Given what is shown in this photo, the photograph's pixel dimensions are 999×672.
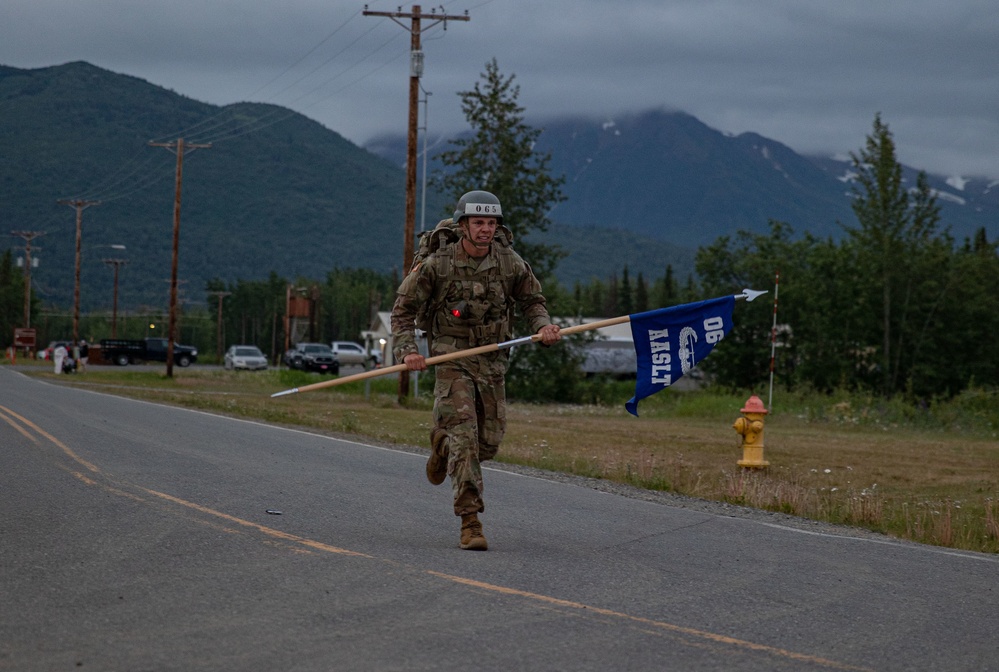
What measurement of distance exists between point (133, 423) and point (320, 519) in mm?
11524

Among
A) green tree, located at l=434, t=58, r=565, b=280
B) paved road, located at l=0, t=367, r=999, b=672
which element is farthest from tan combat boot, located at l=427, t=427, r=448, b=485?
green tree, located at l=434, t=58, r=565, b=280

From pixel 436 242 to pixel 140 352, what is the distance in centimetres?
8398

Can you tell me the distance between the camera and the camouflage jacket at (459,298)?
8.87 metres

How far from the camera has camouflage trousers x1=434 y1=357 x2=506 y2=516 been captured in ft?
28.1

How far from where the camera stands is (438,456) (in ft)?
29.2

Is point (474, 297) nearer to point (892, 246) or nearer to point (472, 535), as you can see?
point (472, 535)

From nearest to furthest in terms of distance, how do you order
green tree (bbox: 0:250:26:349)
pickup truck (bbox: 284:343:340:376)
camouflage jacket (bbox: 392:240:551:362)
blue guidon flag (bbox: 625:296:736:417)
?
camouflage jacket (bbox: 392:240:551:362), blue guidon flag (bbox: 625:296:736:417), pickup truck (bbox: 284:343:340:376), green tree (bbox: 0:250:26:349)

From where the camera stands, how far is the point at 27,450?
1425cm

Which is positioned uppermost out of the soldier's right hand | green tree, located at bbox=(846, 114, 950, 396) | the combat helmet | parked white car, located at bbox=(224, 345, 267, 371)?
green tree, located at bbox=(846, 114, 950, 396)

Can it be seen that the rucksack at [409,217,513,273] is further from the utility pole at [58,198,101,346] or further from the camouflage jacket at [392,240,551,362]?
the utility pole at [58,198,101,346]

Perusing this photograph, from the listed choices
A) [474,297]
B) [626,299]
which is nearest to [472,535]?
[474,297]

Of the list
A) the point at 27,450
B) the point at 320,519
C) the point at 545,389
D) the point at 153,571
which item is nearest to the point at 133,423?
the point at 27,450

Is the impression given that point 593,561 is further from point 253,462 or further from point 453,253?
point 253,462

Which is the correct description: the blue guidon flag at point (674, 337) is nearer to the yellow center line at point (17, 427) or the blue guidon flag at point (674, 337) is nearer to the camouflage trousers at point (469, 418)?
the camouflage trousers at point (469, 418)
